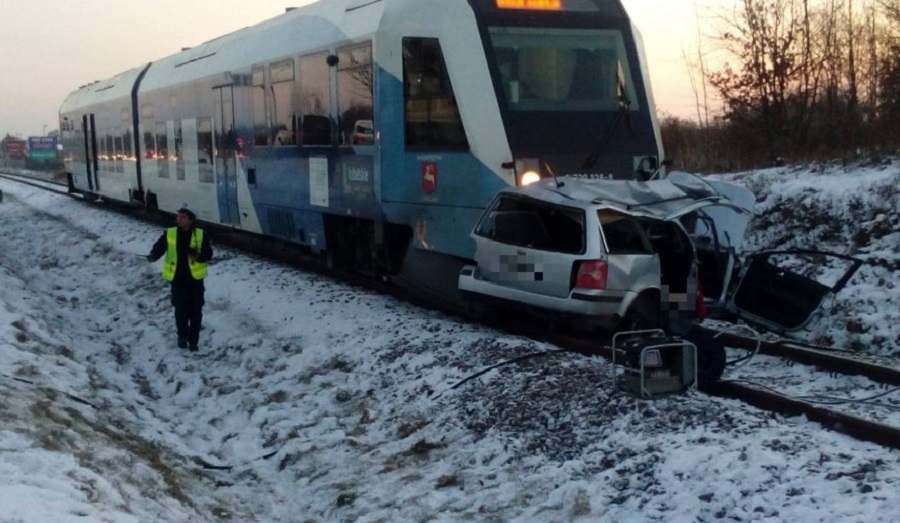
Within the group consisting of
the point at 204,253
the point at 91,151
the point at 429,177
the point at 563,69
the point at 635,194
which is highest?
the point at 563,69

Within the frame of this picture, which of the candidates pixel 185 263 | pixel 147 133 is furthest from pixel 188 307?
pixel 147 133

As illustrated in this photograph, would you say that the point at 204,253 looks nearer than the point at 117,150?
Yes

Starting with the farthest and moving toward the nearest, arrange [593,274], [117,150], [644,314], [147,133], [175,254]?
1. [117,150]
2. [147,133]
3. [175,254]
4. [644,314]
5. [593,274]

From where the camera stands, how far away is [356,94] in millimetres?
11141

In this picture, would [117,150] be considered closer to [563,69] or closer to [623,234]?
[563,69]

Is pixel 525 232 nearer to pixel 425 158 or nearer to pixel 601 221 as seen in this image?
pixel 601 221

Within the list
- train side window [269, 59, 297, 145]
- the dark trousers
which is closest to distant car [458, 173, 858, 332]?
the dark trousers

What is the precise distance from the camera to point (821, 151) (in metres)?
19.2

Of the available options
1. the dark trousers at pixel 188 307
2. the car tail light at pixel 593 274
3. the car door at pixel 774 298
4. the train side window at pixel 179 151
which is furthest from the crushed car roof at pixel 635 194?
the train side window at pixel 179 151

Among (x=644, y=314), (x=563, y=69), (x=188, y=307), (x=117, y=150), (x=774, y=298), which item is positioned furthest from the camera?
(x=117, y=150)

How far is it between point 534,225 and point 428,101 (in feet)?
6.66

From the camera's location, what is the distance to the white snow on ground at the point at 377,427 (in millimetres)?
5098

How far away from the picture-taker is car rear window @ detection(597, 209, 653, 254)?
8500 millimetres

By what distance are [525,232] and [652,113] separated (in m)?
2.50
